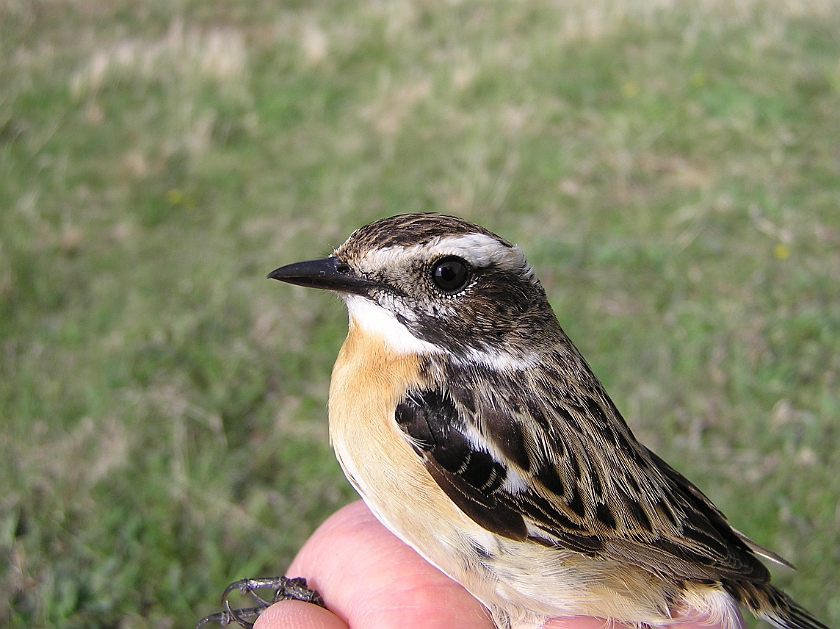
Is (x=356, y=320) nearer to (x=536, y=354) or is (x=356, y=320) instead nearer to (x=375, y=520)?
(x=536, y=354)

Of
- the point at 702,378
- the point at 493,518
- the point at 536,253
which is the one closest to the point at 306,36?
the point at 536,253

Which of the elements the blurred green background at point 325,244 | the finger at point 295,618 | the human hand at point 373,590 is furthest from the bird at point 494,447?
the blurred green background at point 325,244

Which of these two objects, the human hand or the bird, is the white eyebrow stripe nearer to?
the bird

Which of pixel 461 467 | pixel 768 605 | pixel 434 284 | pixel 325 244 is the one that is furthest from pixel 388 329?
pixel 325 244

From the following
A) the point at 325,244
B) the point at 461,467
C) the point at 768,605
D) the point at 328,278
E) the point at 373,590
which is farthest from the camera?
the point at 325,244

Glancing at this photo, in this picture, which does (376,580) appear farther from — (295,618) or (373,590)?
(295,618)

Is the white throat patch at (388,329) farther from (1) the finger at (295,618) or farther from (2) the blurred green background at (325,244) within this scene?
(2) the blurred green background at (325,244)
